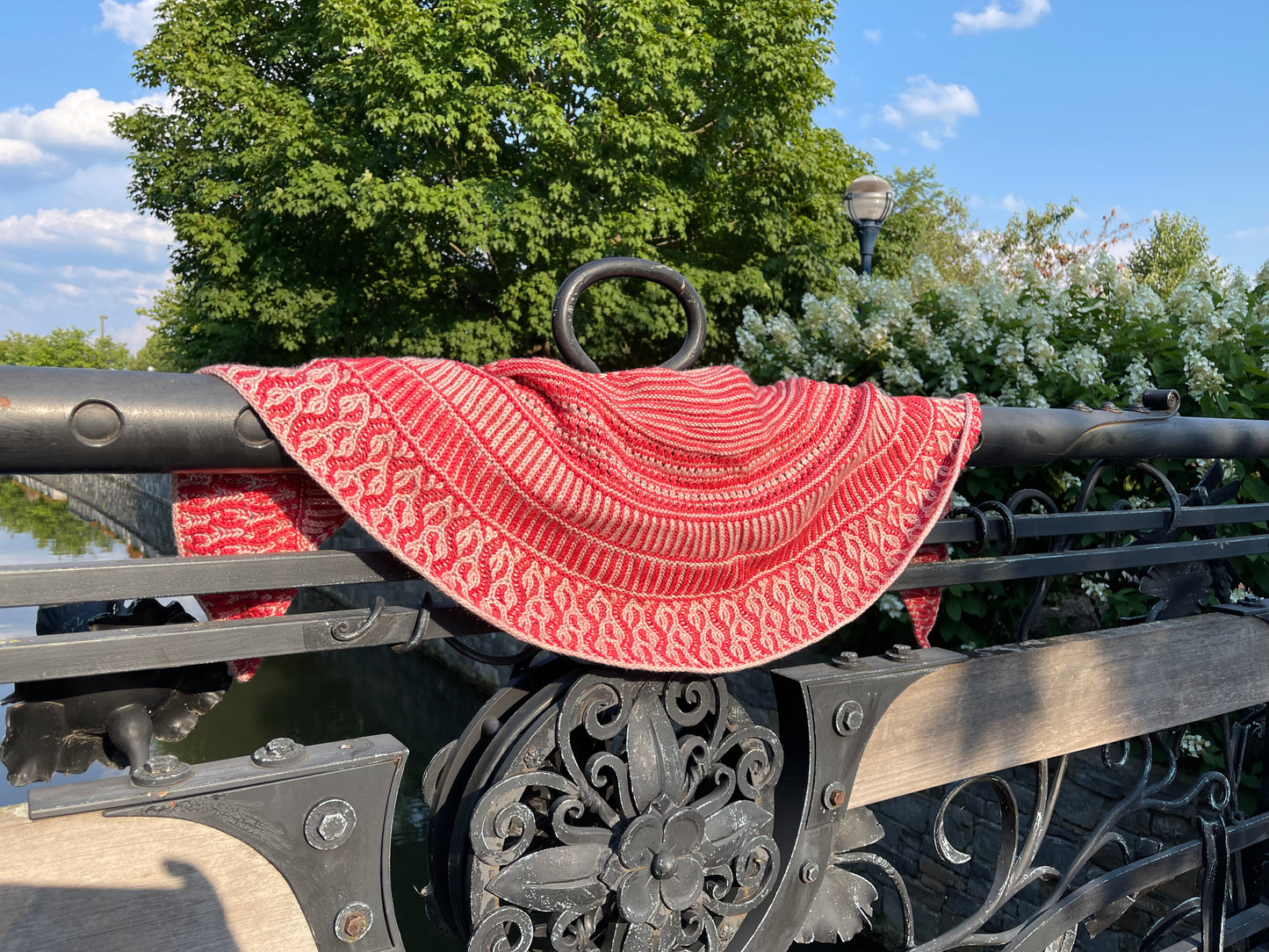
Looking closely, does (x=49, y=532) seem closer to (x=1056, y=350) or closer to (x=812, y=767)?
(x=1056, y=350)

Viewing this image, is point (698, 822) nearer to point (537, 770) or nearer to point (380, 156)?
point (537, 770)

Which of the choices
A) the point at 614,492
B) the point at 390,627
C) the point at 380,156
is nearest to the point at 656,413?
the point at 614,492

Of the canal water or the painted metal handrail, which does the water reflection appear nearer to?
the canal water

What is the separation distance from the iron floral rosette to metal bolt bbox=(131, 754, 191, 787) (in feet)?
1.04

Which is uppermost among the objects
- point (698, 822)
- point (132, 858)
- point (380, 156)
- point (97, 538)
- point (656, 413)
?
point (380, 156)

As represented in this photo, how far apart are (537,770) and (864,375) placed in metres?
4.20

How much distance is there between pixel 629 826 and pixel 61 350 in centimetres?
5842

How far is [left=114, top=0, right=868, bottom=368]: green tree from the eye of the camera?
A: 11.8 m

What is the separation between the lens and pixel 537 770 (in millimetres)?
1068

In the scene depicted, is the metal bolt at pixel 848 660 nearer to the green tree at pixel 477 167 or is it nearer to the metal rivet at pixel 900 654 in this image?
the metal rivet at pixel 900 654

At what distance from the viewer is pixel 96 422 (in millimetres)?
764

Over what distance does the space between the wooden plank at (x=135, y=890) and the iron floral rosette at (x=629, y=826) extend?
222 millimetres

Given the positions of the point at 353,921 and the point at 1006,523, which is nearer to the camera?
the point at 353,921

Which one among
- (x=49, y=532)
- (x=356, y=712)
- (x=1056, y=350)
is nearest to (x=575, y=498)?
(x=1056, y=350)
